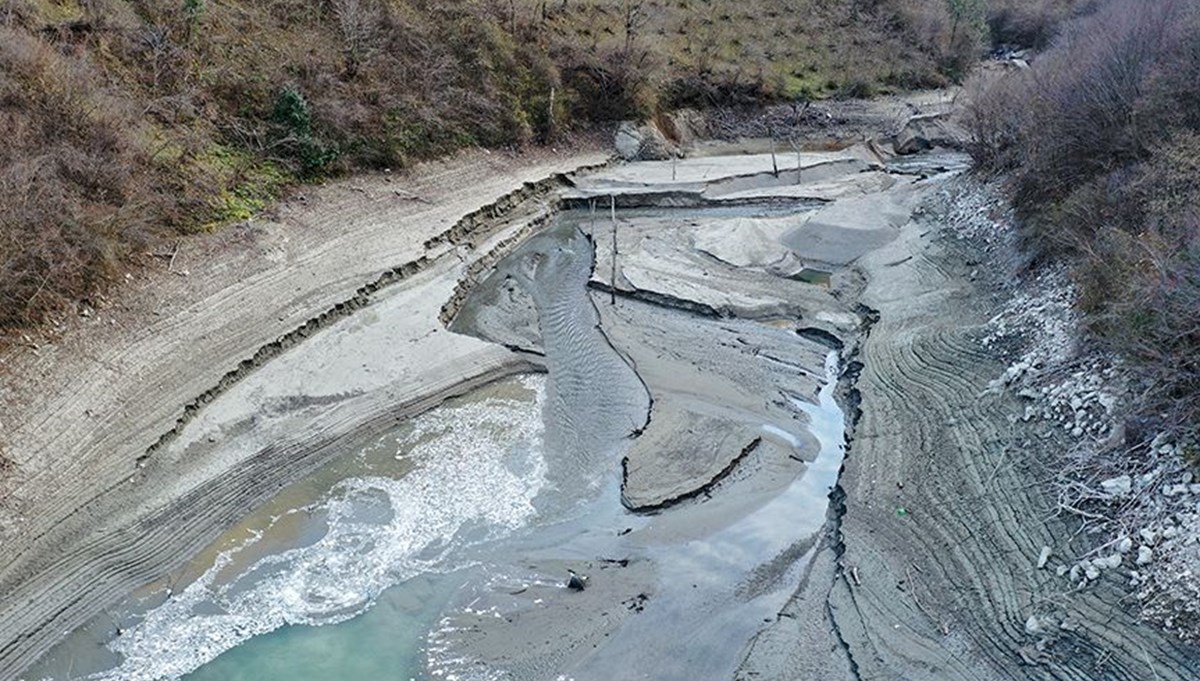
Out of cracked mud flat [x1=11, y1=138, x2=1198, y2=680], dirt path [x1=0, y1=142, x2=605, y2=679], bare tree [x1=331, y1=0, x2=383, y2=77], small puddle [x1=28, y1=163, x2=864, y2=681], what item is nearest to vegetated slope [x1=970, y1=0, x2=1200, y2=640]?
cracked mud flat [x1=11, y1=138, x2=1198, y2=680]

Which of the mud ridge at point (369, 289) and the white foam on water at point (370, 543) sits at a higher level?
the mud ridge at point (369, 289)

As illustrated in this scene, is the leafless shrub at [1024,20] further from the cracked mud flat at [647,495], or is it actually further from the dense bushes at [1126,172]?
the cracked mud flat at [647,495]

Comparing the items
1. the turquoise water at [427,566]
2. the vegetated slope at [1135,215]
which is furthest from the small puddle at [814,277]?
the turquoise water at [427,566]

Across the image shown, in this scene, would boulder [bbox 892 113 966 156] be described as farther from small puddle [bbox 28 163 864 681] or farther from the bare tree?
small puddle [bbox 28 163 864 681]

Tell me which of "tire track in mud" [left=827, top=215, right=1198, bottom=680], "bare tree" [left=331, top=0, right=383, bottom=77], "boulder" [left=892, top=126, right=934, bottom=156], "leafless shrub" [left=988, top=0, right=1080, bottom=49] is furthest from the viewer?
"leafless shrub" [left=988, top=0, right=1080, bottom=49]

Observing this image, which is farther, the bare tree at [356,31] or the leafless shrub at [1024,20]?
the leafless shrub at [1024,20]

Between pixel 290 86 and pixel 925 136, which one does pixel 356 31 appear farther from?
pixel 925 136

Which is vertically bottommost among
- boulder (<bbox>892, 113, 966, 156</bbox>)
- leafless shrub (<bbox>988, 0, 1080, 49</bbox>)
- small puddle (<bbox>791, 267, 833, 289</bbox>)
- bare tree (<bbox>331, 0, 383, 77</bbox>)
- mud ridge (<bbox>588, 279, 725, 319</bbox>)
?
small puddle (<bbox>791, 267, 833, 289</bbox>)
